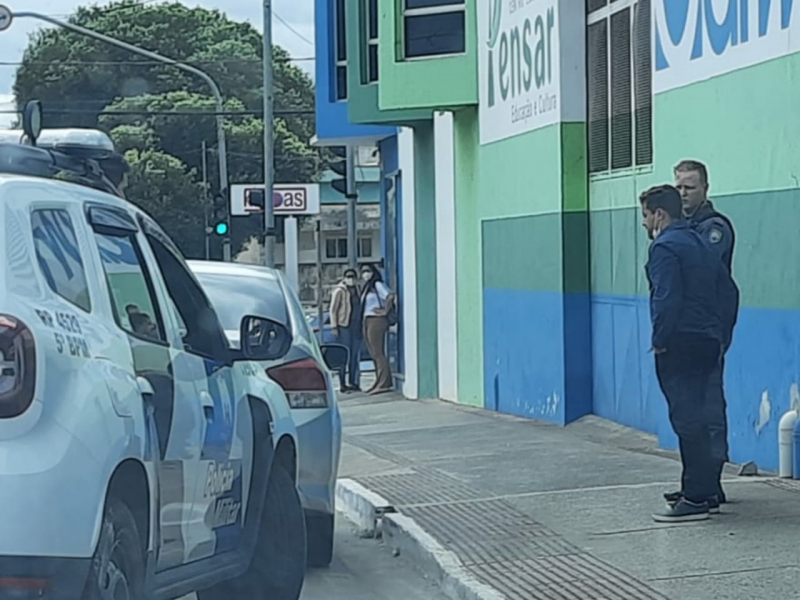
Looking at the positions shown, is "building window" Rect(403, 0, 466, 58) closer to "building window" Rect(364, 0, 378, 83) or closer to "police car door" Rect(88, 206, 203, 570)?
"building window" Rect(364, 0, 378, 83)

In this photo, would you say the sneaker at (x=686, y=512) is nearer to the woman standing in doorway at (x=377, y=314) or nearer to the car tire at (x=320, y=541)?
the car tire at (x=320, y=541)

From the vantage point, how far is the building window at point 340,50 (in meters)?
23.6

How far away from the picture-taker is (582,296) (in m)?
15.1

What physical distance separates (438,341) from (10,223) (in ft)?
51.5

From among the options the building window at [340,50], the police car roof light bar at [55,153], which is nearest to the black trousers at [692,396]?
the police car roof light bar at [55,153]

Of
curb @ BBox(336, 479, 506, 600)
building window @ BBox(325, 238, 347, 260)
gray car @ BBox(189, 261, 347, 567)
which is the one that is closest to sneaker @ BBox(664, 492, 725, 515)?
curb @ BBox(336, 479, 506, 600)

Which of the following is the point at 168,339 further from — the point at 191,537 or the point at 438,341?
the point at 438,341

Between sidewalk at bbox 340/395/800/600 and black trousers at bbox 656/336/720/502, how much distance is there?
1.05 feet

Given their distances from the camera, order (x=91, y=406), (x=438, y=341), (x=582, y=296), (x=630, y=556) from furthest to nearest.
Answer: (x=438, y=341), (x=582, y=296), (x=630, y=556), (x=91, y=406)

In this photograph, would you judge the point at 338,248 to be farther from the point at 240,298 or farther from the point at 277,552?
the point at 277,552

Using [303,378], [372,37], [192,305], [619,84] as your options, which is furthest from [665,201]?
[372,37]

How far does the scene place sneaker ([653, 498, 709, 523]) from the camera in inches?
344

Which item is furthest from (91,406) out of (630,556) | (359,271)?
(359,271)

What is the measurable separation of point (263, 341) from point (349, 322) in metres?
16.0
